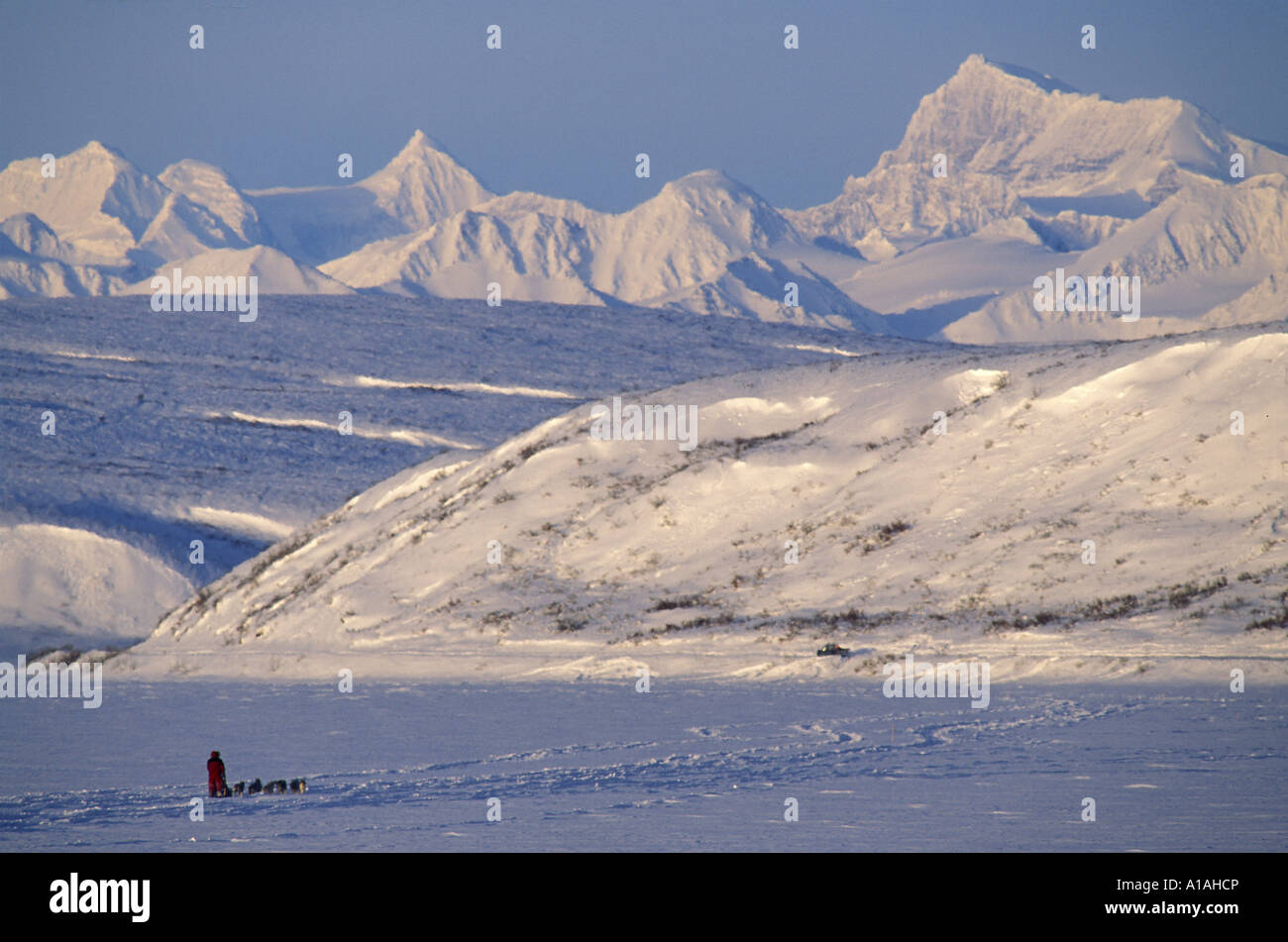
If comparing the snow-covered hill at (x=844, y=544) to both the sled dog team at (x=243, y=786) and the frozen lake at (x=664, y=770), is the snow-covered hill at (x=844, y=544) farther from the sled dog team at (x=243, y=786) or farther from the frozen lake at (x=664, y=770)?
the sled dog team at (x=243, y=786)

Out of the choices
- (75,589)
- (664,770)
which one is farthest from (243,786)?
(75,589)

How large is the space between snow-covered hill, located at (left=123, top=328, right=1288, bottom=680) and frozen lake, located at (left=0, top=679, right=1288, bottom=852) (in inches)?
182

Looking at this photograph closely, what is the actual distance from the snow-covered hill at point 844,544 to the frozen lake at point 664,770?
461 centimetres

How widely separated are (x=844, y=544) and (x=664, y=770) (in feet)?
67.3

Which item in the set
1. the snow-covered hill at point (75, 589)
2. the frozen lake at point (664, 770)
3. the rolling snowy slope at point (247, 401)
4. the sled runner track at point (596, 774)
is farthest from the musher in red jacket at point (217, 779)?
the rolling snowy slope at point (247, 401)

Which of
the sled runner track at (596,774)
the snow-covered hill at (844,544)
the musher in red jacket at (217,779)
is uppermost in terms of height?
the snow-covered hill at (844,544)

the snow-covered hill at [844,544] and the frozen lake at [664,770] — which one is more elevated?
the snow-covered hill at [844,544]

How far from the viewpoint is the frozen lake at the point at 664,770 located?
17.2 m

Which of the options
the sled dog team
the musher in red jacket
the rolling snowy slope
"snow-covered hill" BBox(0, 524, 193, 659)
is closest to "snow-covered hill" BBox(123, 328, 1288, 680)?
"snow-covered hill" BBox(0, 524, 193, 659)

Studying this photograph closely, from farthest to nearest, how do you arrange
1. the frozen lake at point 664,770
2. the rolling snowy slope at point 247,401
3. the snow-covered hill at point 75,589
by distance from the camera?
the rolling snowy slope at point 247,401
the snow-covered hill at point 75,589
the frozen lake at point 664,770

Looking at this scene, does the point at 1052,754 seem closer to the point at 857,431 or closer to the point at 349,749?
the point at 349,749

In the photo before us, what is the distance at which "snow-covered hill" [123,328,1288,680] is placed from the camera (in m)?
34.5

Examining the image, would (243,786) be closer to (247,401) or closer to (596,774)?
(596,774)

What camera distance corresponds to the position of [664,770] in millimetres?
21922
